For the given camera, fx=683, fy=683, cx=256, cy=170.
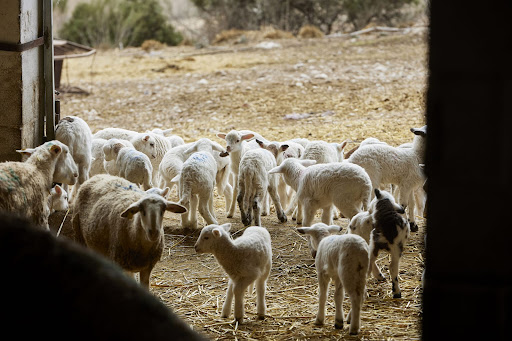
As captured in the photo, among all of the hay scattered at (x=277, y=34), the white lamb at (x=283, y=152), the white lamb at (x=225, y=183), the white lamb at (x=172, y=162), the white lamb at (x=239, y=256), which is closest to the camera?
the white lamb at (x=239, y=256)

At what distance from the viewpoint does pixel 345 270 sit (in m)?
5.33

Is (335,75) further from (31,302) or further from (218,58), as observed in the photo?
(31,302)

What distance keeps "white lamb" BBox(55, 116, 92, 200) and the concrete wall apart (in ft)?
1.45

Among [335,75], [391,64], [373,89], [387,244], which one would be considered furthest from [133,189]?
[391,64]

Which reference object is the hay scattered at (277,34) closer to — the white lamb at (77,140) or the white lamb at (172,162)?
the white lamb at (172,162)

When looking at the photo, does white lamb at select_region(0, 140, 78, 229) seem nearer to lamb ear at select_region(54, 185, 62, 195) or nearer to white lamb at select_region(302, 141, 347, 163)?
lamb ear at select_region(54, 185, 62, 195)

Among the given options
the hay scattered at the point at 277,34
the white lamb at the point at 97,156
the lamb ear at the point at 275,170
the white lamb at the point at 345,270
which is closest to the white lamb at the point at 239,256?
the white lamb at the point at 345,270

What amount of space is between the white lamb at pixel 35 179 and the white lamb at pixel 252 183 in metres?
2.00

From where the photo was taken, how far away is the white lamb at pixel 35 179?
6.14 metres

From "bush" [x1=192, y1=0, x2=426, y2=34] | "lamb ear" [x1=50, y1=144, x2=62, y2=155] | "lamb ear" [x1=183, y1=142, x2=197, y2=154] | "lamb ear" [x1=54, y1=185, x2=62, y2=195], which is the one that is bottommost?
"lamb ear" [x1=54, y1=185, x2=62, y2=195]

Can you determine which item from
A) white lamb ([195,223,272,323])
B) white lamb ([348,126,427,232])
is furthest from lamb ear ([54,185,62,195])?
white lamb ([348,126,427,232])

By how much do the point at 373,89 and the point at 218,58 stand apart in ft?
21.1

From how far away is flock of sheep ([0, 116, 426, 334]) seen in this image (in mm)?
5605

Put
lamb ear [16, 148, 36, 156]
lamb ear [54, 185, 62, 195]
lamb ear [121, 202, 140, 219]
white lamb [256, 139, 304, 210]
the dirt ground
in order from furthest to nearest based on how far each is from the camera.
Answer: white lamb [256, 139, 304, 210] → lamb ear [54, 185, 62, 195] → lamb ear [16, 148, 36, 156] → the dirt ground → lamb ear [121, 202, 140, 219]
